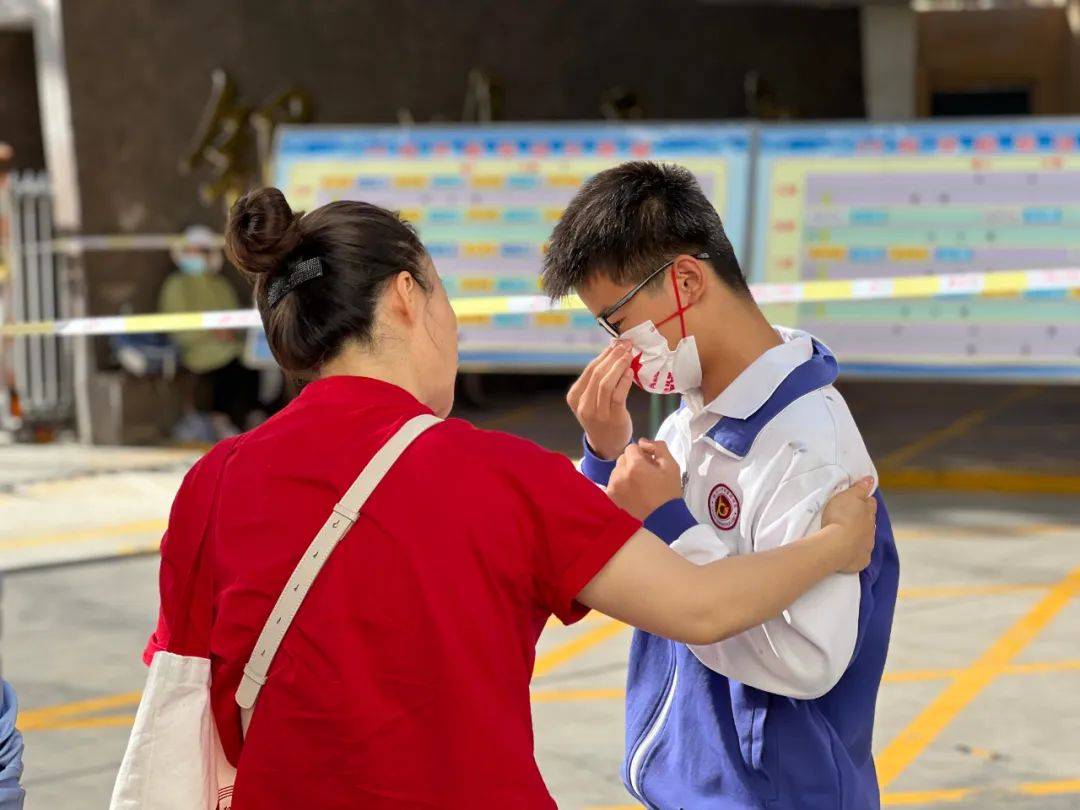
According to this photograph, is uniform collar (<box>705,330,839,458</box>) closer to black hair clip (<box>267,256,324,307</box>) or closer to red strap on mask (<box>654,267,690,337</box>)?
red strap on mask (<box>654,267,690,337</box>)

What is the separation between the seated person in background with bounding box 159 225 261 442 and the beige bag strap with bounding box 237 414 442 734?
11.0m

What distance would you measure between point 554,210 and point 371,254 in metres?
9.37

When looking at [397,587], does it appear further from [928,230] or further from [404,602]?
[928,230]

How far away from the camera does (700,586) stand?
2.19m

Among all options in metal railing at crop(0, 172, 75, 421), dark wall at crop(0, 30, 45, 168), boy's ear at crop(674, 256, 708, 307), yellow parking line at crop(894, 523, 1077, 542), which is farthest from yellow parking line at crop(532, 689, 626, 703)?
dark wall at crop(0, 30, 45, 168)

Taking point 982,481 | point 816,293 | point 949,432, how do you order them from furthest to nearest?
point 949,432 → point 982,481 → point 816,293

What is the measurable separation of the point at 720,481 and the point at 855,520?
28 centimetres

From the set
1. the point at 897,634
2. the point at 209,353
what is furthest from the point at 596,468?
the point at 209,353

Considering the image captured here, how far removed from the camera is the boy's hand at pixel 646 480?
2.43 m

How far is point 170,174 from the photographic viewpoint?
13727 millimetres

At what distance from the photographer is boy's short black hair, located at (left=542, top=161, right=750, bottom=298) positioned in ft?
8.66

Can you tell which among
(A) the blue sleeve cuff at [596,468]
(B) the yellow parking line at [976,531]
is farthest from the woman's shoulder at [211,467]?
(B) the yellow parking line at [976,531]

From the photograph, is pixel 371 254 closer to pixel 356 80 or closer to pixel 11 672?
pixel 11 672

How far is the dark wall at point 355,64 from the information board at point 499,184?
1905 mm
